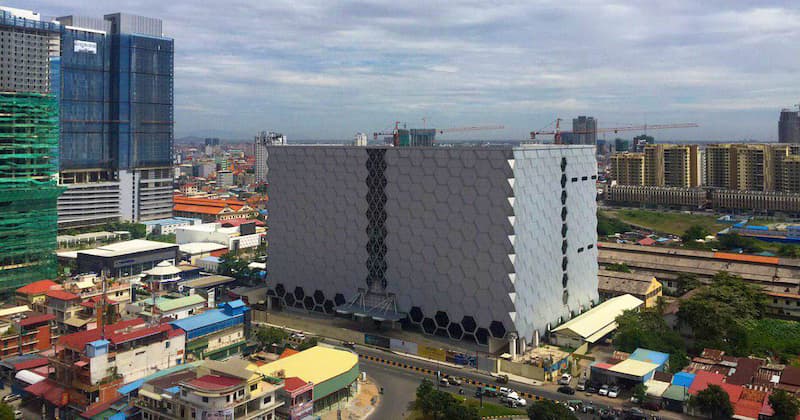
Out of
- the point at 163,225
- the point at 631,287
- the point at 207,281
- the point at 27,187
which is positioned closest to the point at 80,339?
the point at 27,187

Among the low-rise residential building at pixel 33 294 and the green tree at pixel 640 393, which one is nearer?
the green tree at pixel 640 393

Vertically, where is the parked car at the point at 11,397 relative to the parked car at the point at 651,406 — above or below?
below

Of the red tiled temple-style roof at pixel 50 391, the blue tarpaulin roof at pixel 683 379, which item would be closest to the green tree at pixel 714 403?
the blue tarpaulin roof at pixel 683 379

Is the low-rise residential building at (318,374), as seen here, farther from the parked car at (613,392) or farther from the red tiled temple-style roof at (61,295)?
the red tiled temple-style roof at (61,295)

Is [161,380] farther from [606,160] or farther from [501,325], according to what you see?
[606,160]

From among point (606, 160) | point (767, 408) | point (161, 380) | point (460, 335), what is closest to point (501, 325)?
point (460, 335)
